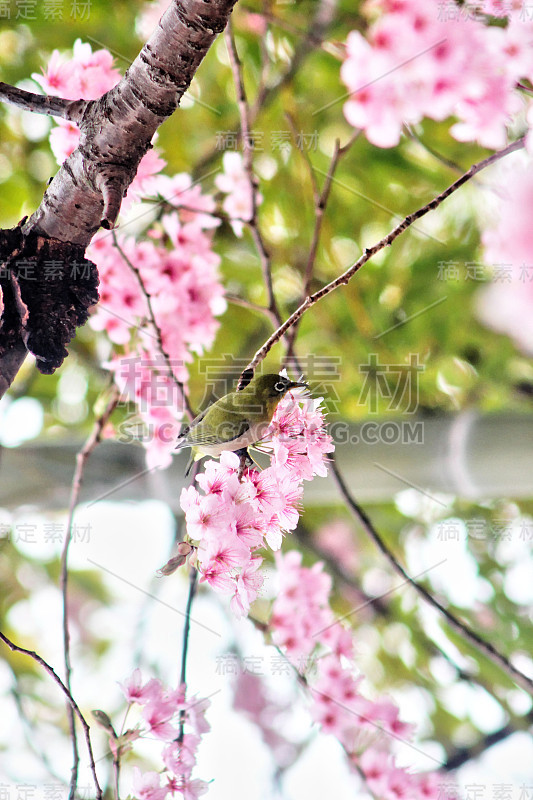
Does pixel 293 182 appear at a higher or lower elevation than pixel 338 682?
higher

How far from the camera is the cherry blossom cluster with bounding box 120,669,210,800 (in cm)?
51

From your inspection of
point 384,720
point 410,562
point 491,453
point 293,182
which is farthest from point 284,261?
point 384,720

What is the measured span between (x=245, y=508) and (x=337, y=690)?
0.57 metres

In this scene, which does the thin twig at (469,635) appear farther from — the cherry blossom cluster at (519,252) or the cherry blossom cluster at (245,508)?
the cherry blossom cluster at (519,252)

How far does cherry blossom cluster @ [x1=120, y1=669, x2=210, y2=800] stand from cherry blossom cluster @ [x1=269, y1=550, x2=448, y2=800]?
0.27 meters

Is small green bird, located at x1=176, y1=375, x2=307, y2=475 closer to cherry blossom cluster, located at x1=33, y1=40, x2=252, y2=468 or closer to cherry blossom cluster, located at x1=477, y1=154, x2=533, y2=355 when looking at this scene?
cherry blossom cluster, located at x1=477, y1=154, x2=533, y2=355

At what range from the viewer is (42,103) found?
1.34 feet

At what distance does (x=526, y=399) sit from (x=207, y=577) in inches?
38.6

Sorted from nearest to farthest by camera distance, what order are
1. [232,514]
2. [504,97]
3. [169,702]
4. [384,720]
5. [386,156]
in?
[232,514] < [169,702] < [504,97] < [384,720] < [386,156]

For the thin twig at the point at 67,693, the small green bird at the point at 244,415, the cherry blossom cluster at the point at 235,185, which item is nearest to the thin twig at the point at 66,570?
the thin twig at the point at 67,693

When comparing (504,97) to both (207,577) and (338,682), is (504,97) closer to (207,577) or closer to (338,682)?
(207,577)

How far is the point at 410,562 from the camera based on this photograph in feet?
4.11

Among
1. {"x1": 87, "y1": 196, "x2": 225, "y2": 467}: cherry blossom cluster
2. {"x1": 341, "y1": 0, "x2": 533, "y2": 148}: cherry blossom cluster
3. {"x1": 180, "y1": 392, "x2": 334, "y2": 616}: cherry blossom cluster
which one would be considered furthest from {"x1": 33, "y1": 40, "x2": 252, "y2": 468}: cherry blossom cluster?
{"x1": 180, "y1": 392, "x2": 334, "y2": 616}: cherry blossom cluster

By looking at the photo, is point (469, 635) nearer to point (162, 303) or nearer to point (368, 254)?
point (368, 254)
